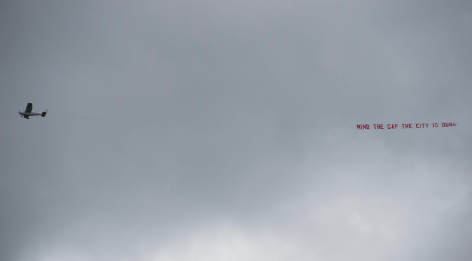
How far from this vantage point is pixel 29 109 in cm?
4956
